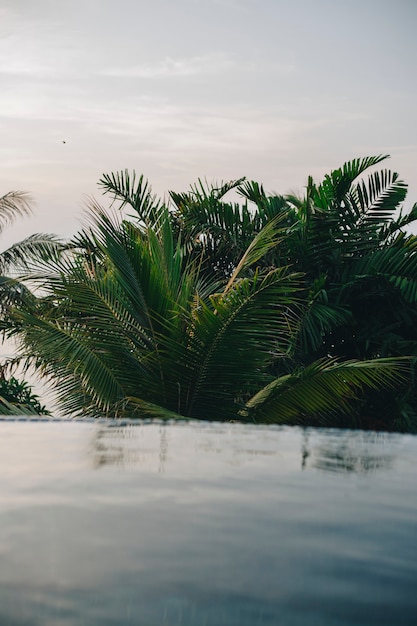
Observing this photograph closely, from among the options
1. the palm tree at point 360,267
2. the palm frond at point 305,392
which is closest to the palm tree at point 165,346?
the palm frond at point 305,392

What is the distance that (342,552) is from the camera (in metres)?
1.72

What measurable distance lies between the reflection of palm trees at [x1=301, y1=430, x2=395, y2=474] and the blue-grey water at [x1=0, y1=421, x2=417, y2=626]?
1 cm

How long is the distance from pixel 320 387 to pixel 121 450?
573cm

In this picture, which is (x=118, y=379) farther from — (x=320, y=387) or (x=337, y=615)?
(x=337, y=615)

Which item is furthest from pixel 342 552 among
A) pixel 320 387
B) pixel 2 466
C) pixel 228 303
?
pixel 320 387

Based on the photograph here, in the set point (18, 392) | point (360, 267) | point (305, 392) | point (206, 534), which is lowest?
point (206, 534)

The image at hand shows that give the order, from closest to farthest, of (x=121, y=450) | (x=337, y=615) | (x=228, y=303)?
(x=337, y=615) → (x=121, y=450) → (x=228, y=303)

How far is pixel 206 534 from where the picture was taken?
1821 millimetres

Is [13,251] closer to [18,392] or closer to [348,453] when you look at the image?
[18,392]

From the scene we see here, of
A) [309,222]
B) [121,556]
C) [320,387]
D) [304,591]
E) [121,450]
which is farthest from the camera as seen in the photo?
[309,222]

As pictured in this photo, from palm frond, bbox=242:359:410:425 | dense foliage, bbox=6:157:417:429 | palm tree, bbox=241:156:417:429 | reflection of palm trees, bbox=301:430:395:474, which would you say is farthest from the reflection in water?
palm tree, bbox=241:156:417:429

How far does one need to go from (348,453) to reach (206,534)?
3.95ft

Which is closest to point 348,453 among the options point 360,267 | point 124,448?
point 124,448

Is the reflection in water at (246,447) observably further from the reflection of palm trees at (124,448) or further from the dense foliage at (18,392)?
the dense foliage at (18,392)
